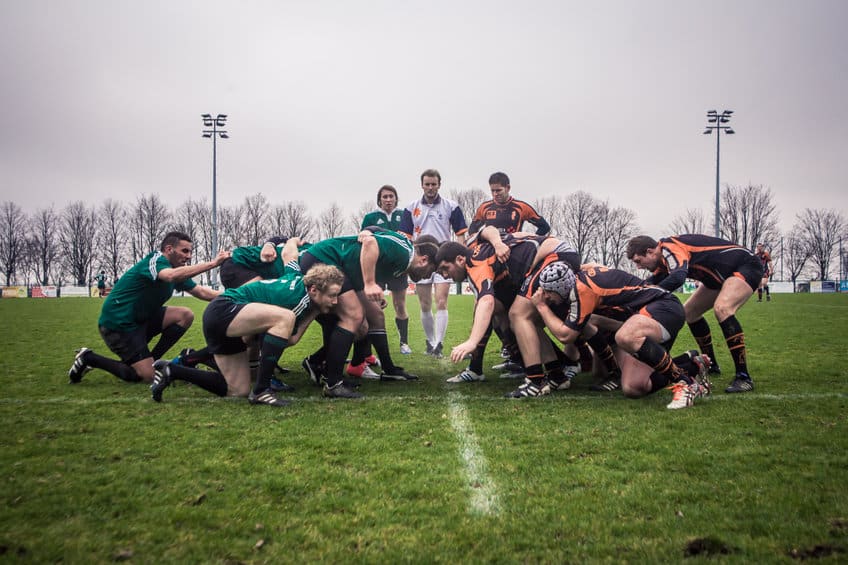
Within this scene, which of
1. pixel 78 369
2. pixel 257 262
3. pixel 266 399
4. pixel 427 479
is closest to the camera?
pixel 427 479

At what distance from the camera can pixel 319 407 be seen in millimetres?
4613

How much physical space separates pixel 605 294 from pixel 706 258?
4.79 feet

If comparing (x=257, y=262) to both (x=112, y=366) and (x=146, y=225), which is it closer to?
(x=112, y=366)

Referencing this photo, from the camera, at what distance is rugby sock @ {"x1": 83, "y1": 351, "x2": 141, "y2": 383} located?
580 cm

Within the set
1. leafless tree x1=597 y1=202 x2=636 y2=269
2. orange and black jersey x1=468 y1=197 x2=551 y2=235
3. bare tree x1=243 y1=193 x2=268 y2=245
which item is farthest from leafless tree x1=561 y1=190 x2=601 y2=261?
orange and black jersey x1=468 y1=197 x2=551 y2=235

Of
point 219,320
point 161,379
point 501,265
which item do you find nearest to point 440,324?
point 501,265

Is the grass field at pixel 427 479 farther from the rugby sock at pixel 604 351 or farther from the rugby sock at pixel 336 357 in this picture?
the rugby sock at pixel 604 351

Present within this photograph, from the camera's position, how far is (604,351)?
5.70 m

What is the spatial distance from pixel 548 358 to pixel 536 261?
39.2 inches

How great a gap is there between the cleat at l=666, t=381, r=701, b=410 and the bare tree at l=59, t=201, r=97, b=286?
71.5m

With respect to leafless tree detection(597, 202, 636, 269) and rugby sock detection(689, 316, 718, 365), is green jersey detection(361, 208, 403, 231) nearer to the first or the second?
rugby sock detection(689, 316, 718, 365)

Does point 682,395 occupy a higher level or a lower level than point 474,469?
higher

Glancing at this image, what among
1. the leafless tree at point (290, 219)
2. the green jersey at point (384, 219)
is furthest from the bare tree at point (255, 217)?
the green jersey at point (384, 219)

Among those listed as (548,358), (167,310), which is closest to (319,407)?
(548,358)
